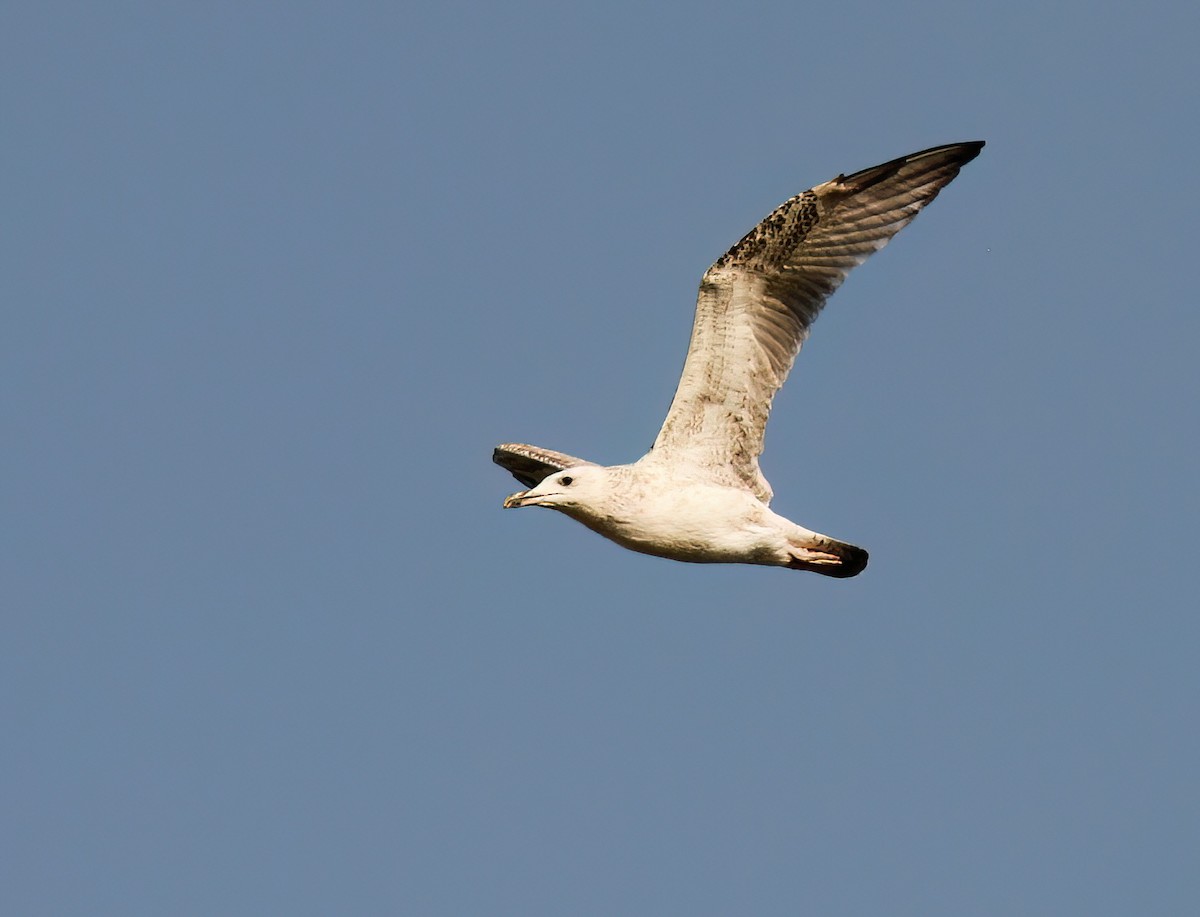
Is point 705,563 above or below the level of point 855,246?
below

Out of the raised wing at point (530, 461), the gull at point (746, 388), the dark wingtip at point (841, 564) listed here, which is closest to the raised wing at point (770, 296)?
the gull at point (746, 388)

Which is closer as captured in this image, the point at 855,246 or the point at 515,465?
the point at 855,246

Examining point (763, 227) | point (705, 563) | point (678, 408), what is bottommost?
point (705, 563)

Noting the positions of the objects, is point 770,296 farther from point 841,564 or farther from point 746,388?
point 841,564

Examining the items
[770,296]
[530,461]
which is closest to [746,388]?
[770,296]

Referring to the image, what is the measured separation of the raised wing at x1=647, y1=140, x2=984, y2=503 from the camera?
61.7 ft

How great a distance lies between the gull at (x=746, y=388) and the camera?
18703 millimetres

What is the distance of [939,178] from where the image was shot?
19078 millimetres

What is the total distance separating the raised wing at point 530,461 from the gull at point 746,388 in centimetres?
266

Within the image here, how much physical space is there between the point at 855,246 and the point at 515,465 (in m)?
4.86

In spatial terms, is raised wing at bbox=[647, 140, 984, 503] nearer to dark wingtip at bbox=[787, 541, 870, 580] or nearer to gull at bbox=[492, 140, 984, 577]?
gull at bbox=[492, 140, 984, 577]

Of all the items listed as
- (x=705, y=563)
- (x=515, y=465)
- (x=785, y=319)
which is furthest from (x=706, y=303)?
(x=515, y=465)

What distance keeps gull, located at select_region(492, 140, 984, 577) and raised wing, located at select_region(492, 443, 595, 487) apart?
2.66 meters

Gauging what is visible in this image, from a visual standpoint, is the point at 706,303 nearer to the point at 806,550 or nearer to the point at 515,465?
the point at 806,550
